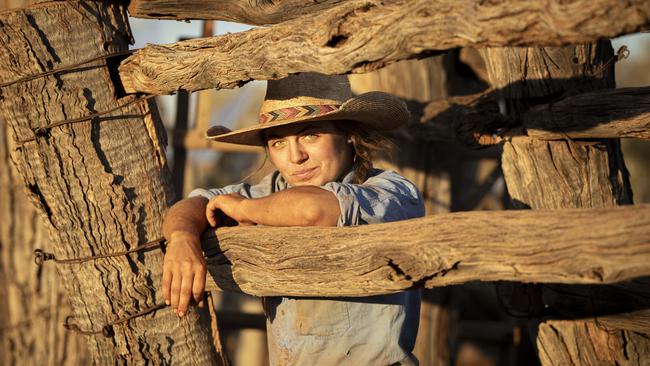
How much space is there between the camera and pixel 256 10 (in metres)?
2.99

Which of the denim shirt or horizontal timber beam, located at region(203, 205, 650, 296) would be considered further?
the denim shirt

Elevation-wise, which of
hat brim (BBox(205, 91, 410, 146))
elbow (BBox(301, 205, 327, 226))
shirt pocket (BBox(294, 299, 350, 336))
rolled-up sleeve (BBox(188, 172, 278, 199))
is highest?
hat brim (BBox(205, 91, 410, 146))

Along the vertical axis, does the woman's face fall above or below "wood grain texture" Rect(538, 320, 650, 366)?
above

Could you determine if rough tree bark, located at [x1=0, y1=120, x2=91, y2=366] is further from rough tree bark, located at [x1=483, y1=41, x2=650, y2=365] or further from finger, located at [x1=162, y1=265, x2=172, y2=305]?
rough tree bark, located at [x1=483, y1=41, x2=650, y2=365]

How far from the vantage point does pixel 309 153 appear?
2971 mm

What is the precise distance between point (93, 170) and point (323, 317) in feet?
3.10

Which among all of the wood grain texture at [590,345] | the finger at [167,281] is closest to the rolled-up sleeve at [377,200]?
the finger at [167,281]

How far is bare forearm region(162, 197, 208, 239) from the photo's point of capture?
9.11ft

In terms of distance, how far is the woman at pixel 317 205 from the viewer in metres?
2.63

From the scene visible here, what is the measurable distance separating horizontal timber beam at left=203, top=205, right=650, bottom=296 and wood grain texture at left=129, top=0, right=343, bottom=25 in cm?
79

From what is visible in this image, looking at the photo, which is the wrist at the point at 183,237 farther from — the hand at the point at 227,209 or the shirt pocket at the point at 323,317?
the shirt pocket at the point at 323,317

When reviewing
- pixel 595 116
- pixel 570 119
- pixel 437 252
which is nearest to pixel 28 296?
pixel 570 119

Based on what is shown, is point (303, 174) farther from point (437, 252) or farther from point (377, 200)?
point (437, 252)

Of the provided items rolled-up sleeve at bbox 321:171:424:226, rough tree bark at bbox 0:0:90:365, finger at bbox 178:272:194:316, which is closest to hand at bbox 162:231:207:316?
finger at bbox 178:272:194:316
